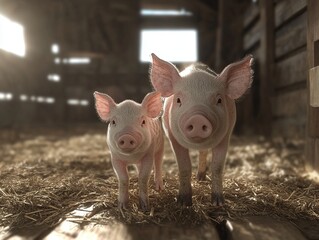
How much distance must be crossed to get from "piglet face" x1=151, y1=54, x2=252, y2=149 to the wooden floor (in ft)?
1.46

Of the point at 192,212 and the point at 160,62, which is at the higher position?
the point at 160,62

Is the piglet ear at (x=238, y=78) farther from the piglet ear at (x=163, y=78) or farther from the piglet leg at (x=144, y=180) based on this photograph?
the piglet leg at (x=144, y=180)

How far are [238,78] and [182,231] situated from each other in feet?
2.93

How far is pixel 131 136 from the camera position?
2039mm

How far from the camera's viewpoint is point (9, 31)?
25.0ft

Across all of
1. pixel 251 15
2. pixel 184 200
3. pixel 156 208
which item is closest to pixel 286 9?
pixel 251 15

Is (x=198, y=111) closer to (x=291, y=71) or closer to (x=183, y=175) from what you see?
(x=183, y=175)

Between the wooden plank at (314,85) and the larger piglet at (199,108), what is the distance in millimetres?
844

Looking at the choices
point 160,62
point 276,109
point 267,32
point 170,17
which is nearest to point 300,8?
point 267,32

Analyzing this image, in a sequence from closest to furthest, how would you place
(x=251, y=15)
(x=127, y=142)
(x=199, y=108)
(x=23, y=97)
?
1. (x=199, y=108)
2. (x=127, y=142)
3. (x=251, y=15)
4. (x=23, y=97)

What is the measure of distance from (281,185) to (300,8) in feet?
6.56

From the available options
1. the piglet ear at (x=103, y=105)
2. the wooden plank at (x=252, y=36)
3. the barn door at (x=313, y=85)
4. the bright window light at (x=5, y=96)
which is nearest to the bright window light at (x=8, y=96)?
the bright window light at (x=5, y=96)

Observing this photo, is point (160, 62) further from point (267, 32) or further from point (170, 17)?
point (170, 17)

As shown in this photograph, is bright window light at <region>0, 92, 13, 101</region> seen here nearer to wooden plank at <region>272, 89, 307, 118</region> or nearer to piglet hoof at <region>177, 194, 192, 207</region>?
wooden plank at <region>272, 89, 307, 118</region>
